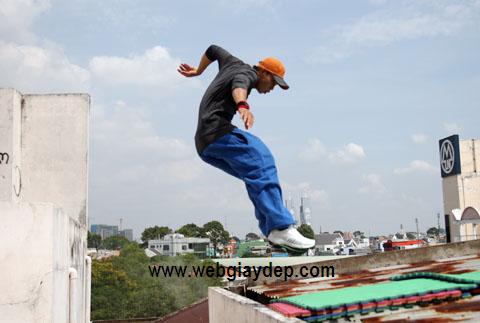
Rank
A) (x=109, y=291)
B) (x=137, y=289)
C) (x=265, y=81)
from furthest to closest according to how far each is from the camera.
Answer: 1. (x=137, y=289)
2. (x=109, y=291)
3. (x=265, y=81)

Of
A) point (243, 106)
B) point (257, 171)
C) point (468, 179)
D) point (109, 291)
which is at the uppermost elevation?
point (468, 179)

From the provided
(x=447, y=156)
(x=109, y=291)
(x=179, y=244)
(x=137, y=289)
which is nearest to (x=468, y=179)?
(x=447, y=156)

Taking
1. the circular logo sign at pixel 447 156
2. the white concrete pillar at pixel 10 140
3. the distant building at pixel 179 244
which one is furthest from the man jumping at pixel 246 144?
the distant building at pixel 179 244

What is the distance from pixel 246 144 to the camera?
5.43 m

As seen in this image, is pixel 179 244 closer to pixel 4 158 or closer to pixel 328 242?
pixel 328 242

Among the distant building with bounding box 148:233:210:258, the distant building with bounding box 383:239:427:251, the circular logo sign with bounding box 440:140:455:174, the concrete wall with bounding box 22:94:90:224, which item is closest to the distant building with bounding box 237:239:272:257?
the distant building with bounding box 383:239:427:251

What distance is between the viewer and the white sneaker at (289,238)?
517 cm

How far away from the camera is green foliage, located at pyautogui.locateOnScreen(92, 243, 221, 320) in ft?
114

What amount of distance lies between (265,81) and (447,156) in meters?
31.4

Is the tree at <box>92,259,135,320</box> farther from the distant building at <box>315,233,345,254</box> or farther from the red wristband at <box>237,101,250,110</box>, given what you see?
the distant building at <box>315,233,345,254</box>

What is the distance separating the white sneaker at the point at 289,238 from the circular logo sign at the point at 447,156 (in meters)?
31.0

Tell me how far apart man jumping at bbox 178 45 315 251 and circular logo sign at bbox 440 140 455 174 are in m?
30.8

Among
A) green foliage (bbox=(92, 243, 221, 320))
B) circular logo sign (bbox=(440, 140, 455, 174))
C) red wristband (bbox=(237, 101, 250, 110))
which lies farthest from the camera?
green foliage (bbox=(92, 243, 221, 320))

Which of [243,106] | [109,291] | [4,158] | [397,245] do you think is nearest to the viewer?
[243,106]
